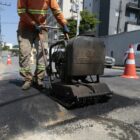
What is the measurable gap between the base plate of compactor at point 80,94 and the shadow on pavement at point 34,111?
0.10 metres

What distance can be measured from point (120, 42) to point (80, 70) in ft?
101

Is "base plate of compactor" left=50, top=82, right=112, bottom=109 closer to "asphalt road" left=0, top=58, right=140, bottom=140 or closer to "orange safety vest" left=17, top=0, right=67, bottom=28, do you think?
"asphalt road" left=0, top=58, right=140, bottom=140

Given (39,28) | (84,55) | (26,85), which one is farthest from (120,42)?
(84,55)

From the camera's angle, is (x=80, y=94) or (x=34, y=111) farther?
(x=80, y=94)

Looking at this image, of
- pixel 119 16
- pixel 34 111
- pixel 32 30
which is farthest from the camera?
pixel 119 16

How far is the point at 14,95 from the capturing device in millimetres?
5164

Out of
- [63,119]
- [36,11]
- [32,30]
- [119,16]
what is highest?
[119,16]

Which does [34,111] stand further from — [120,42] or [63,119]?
[120,42]

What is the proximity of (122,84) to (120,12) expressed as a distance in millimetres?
44416

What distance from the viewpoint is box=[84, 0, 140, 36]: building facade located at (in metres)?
49.6

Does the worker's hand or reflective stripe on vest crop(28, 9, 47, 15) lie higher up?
reflective stripe on vest crop(28, 9, 47, 15)

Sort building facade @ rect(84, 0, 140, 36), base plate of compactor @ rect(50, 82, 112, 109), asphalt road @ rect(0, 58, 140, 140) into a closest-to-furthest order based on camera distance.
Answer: asphalt road @ rect(0, 58, 140, 140) < base plate of compactor @ rect(50, 82, 112, 109) < building facade @ rect(84, 0, 140, 36)

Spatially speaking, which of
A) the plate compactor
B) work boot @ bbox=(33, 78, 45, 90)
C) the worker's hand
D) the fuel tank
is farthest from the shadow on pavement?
the worker's hand

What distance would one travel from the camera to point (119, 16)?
49562mm
